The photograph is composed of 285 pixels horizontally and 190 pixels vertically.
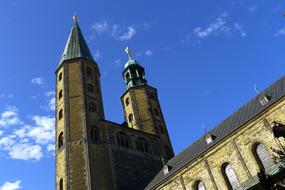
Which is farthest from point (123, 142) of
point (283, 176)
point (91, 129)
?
point (283, 176)

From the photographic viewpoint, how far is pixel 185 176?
29.1m

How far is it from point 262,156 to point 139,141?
18236 millimetres

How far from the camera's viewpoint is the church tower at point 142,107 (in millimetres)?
44906

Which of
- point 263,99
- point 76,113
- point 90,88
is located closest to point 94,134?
point 76,113

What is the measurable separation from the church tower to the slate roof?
10200mm

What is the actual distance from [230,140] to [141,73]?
87.7ft

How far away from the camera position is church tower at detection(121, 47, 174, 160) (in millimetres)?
44906

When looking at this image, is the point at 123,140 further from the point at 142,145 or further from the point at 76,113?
the point at 76,113

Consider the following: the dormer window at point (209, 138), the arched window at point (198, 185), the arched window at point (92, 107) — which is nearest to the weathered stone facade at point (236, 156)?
the arched window at point (198, 185)

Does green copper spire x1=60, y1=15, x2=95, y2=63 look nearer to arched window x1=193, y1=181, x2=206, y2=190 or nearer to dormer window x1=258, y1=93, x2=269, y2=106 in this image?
arched window x1=193, y1=181, x2=206, y2=190

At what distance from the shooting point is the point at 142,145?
4069cm

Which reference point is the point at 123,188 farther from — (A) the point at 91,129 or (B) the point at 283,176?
(B) the point at 283,176

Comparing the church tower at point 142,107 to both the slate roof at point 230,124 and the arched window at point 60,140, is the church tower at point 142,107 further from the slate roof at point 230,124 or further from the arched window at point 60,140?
the arched window at point 60,140

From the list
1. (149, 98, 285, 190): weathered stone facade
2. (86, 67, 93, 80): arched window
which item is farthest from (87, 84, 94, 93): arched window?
(149, 98, 285, 190): weathered stone facade
